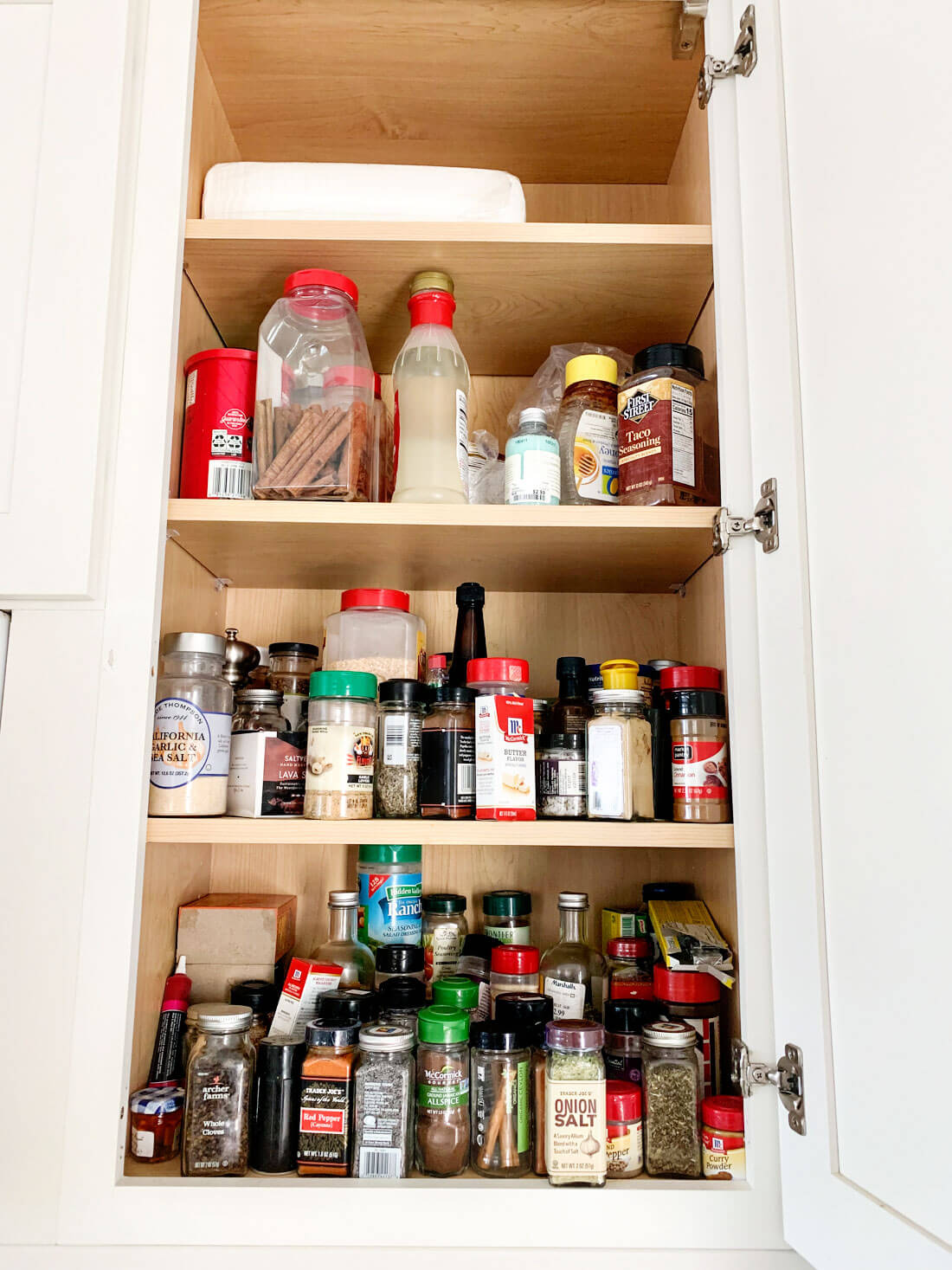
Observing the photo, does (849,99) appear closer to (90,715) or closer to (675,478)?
(675,478)

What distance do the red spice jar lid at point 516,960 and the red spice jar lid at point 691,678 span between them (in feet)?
1.09

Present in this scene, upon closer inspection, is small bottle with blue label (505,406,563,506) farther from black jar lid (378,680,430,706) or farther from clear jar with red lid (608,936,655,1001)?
clear jar with red lid (608,936,655,1001)

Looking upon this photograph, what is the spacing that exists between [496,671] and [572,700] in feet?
0.41

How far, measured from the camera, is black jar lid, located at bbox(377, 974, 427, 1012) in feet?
3.09

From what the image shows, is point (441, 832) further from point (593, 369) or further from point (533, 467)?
point (593, 369)

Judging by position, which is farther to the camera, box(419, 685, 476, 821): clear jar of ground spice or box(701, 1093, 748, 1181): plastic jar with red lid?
box(419, 685, 476, 821): clear jar of ground spice

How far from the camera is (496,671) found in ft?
3.28

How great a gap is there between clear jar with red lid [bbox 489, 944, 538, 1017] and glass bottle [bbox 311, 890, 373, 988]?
161 millimetres

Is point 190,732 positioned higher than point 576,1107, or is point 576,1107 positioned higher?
point 190,732

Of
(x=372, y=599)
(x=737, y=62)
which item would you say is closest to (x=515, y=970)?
(x=372, y=599)

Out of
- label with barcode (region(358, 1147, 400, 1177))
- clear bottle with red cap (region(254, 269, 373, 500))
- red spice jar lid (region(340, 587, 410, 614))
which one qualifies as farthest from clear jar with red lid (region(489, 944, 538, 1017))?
clear bottle with red cap (region(254, 269, 373, 500))

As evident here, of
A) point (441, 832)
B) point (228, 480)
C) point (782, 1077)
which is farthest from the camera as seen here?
point (228, 480)

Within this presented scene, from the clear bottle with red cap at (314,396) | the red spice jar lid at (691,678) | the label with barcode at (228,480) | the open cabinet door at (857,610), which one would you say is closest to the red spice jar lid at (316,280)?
the clear bottle with red cap at (314,396)

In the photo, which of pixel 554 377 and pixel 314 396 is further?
pixel 554 377
